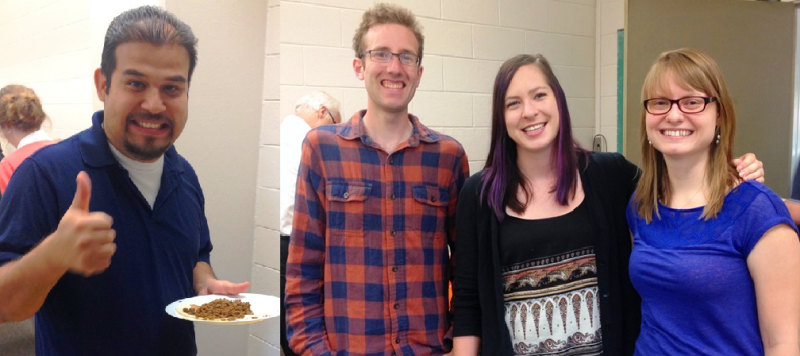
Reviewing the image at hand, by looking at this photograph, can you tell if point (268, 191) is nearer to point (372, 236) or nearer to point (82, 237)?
point (372, 236)

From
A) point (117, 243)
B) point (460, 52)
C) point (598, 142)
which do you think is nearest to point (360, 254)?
point (117, 243)

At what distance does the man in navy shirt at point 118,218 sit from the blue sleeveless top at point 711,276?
97cm

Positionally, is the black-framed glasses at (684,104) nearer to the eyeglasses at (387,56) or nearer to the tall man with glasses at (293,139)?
the eyeglasses at (387,56)

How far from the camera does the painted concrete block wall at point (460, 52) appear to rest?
2.53 metres

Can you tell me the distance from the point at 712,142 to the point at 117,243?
1271mm

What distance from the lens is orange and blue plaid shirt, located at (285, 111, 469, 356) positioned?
5.13 feet

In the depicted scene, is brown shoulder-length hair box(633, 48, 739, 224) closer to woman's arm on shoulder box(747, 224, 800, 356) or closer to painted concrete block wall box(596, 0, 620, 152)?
woman's arm on shoulder box(747, 224, 800, 356)

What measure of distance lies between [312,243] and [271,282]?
22 cm

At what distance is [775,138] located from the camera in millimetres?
3342

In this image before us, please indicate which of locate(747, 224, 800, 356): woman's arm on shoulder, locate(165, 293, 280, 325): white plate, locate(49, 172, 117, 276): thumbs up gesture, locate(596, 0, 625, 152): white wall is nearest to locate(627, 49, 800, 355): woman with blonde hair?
locate(747, 224, 800, 356): woman's arm on shoulder

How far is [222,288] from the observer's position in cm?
122

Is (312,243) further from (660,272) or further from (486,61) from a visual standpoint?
(486,61)

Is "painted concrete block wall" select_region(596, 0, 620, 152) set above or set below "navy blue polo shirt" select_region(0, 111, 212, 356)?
above

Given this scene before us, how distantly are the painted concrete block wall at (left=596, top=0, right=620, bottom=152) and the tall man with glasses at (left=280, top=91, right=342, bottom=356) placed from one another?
62.9 inches
